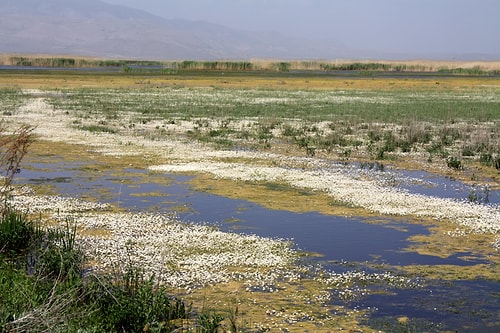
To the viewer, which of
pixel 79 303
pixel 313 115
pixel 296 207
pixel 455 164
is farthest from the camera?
pixel 313 115

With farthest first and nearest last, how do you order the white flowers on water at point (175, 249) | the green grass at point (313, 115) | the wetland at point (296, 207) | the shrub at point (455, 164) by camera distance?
the green grass at point (313, 115) < the shrub at point (455, 164) < the white flowers on water at point (175, 249) < the wetland at point (296, 207)

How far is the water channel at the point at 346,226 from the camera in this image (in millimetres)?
9969

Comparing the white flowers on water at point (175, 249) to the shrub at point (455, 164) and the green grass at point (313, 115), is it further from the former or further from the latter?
the green grass at point (313, 115)

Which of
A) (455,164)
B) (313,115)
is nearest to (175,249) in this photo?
(455,164)

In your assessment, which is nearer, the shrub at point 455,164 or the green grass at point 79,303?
the green grass at point 79,303

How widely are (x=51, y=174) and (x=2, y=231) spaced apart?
933cm

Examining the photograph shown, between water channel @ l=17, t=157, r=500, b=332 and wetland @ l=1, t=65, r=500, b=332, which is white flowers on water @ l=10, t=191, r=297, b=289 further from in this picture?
water channel @ l=17, t=157, r=500, b=332

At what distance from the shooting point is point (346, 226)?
14.9 meters

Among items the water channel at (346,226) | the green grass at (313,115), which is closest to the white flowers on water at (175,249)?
the water channel at (346,226)

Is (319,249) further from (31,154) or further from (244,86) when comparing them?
(244,86)

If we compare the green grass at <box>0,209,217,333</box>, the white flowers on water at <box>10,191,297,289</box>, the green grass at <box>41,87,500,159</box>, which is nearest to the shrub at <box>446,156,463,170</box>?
the green grass at <box>41,87,500,159</box>

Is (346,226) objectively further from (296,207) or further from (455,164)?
(455,164)

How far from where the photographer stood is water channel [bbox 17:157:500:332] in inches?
392

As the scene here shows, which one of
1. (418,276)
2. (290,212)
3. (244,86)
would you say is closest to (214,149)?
(290,212)
